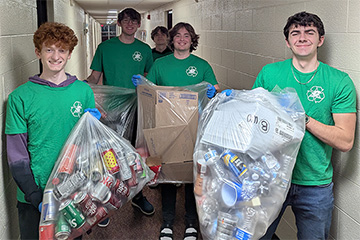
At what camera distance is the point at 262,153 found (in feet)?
5.15

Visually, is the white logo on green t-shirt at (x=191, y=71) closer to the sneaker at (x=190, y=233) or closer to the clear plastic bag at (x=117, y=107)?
the clear plastic bag at (x=117, y=107)

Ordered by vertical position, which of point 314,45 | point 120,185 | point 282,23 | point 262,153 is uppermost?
point 282,23

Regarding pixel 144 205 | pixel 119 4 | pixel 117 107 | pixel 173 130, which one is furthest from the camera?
pixel 119 4

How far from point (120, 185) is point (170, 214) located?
43.1 inches

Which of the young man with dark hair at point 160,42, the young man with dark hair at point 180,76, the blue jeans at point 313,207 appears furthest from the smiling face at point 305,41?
the young man with dark hair at point 160,42

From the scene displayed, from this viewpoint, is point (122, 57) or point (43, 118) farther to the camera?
point (122, 57)

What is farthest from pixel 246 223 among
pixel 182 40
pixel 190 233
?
pixel 182 40

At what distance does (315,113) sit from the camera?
1.82 meters

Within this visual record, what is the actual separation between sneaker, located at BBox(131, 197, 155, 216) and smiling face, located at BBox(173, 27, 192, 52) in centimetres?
127

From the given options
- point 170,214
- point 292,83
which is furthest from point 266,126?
point 170,214

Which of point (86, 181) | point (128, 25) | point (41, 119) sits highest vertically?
point (128, 25)

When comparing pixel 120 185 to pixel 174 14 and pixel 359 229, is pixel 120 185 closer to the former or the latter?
pixel 359 229

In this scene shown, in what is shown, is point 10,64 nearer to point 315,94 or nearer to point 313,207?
point 315,94

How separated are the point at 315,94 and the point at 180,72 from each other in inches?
44.2
